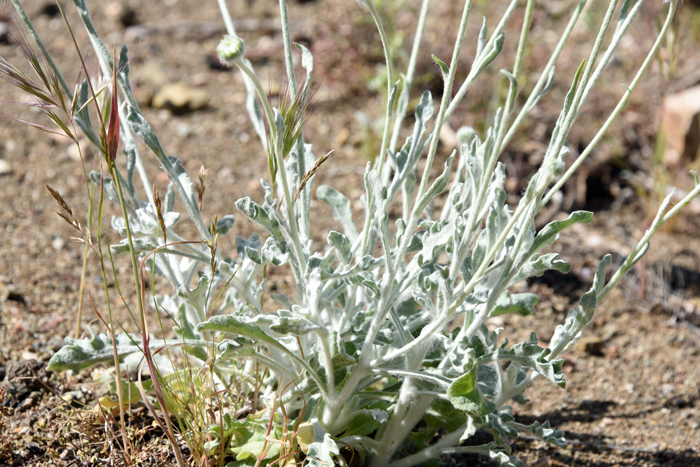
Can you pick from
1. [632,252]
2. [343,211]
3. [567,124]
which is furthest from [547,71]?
[343,211]

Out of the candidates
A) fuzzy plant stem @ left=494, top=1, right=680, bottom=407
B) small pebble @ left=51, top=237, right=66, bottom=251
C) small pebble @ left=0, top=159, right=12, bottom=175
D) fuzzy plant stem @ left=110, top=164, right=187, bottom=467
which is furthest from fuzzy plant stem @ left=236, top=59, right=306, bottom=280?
small pebble @ left=0, top=159, right=12, bottom=175

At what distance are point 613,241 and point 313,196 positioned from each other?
4.81 ft

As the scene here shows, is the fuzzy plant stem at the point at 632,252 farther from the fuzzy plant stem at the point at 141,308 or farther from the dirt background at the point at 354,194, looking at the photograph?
the fuzzy plant stem at the point at 141,308

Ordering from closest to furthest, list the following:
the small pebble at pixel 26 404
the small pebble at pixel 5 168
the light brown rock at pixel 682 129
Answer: the small pebble at pixel 26 404 < the small pebble at pixel 5 168 < the light brown rock at pixel 682 129

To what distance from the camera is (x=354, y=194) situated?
3207 mm

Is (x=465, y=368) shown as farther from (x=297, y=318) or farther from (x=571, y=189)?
(x=571, y=189)

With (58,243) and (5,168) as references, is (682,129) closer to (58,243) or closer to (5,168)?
(58,243)

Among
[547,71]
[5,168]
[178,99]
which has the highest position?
[547,71]

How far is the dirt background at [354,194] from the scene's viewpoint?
2008mm

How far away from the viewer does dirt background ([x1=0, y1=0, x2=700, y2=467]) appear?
2.01 metres

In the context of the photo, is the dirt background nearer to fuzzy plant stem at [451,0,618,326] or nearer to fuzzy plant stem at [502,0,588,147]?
fuzzy plant stem at [451,0,618,326]

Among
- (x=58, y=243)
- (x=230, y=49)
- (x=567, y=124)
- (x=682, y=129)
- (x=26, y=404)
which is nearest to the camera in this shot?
(x=230, y=49)

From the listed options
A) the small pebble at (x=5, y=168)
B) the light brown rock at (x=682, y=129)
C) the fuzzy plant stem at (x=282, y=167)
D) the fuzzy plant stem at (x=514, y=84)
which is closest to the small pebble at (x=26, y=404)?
the fuzzy plant stem at (x=282, y=167)

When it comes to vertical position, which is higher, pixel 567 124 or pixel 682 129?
pixel 567 124
